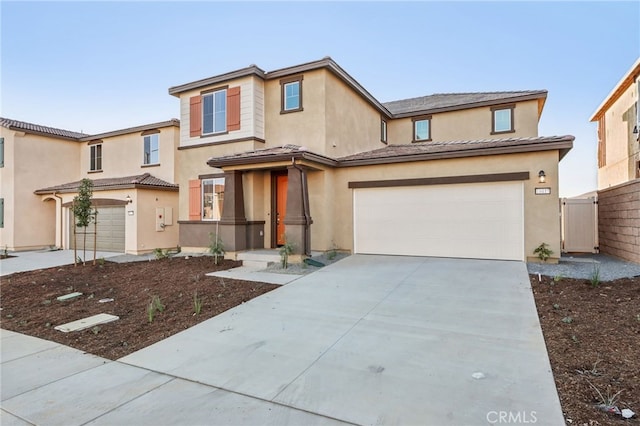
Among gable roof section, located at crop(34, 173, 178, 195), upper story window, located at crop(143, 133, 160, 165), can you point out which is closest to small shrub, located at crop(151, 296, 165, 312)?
gable roof section, located at crop(34, 173, 178, 195)

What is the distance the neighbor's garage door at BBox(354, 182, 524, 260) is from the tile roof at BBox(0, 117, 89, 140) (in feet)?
52.0

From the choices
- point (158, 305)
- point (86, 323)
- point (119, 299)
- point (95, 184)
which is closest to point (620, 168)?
point (158, 305)

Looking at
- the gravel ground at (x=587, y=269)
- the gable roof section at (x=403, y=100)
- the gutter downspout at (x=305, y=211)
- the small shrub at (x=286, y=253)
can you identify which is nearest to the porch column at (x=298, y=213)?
the gutter downspout at (x=305, y=211)

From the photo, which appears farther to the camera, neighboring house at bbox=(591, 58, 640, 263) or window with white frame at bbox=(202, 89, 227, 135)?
window with white frame at bbox=(202, 89, 227, 135)

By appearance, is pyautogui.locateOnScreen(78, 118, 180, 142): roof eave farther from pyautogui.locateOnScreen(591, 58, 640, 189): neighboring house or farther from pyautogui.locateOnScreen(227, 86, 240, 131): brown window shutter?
pyautogui.locateOnScreen(591, 58, 640, 189): neighboring house

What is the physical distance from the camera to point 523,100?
1377 centimetres

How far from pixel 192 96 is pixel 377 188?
25.9 ft

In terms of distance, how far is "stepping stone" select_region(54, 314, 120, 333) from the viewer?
541cm

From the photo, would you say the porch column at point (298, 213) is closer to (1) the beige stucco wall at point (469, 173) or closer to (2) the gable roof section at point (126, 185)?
(1) the beige stucco wall at point (469, 173)

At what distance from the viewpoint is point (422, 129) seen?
15875 mm

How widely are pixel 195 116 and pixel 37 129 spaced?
9709 millimetres

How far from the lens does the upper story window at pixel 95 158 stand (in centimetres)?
1772

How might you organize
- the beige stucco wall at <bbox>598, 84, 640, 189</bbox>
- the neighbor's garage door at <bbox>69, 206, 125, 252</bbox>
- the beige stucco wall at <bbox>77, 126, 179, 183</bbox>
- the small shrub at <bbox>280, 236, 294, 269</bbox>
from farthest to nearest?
the beige stucco wall at <bbox>77, 126, 179, 183</bbox>
the neighbor's garage door at <bbox>69, 206, 125, 252</bbox>
the beige stucco wall at <bbox>598, 84, 640, 189</bbox>
the small shrub at <bbox>280, 236, 294, 269</bbox>

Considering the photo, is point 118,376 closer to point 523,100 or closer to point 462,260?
point 462,260
